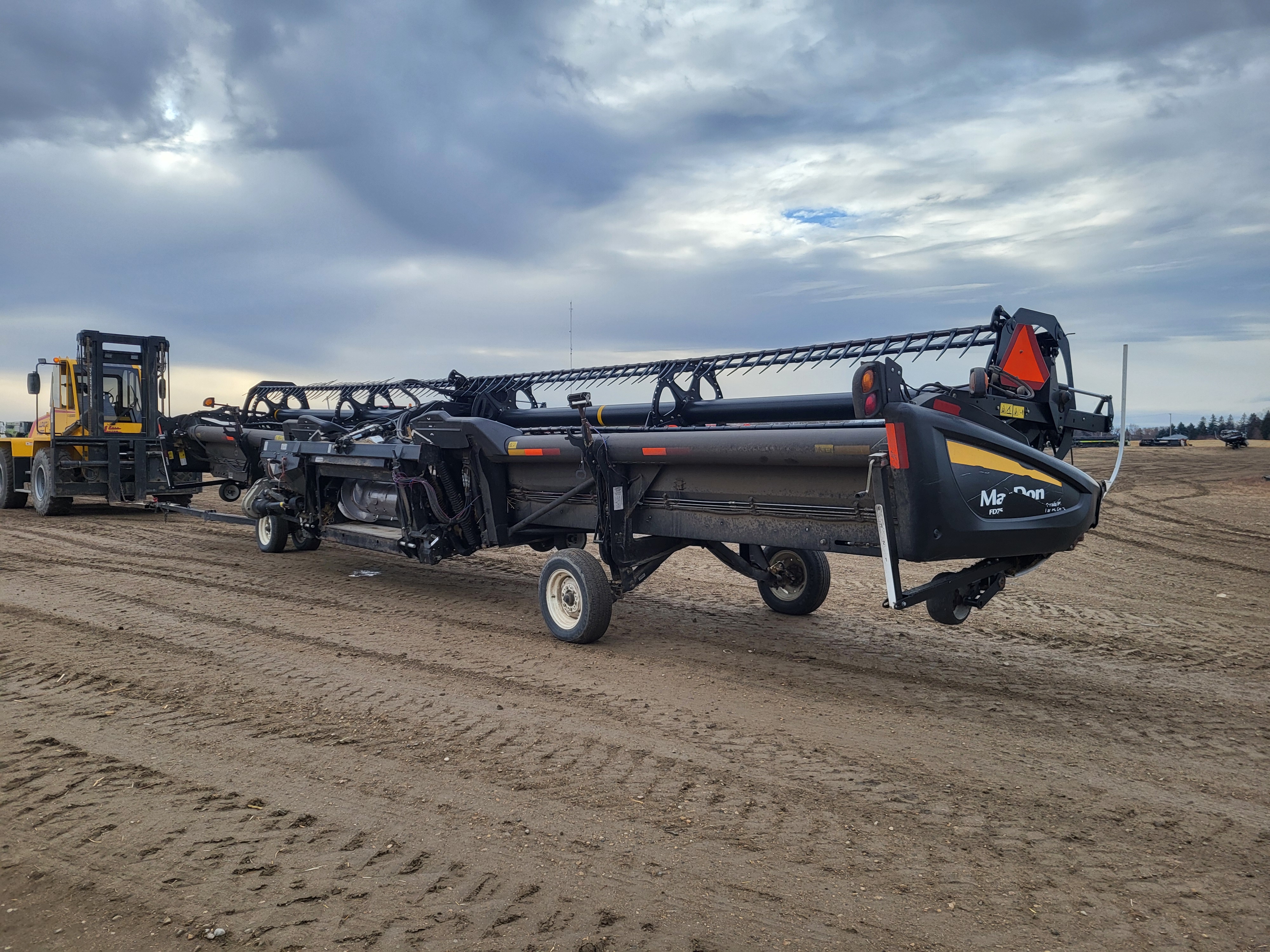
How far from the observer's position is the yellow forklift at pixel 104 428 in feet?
47.5

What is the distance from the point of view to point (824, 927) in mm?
2725

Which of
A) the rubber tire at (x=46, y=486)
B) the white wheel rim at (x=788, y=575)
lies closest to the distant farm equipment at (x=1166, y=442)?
the white wheel rim at (x=788, y=575)

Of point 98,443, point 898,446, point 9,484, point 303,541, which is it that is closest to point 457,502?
→ point 303,541

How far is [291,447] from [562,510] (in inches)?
158

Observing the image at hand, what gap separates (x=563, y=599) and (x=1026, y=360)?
3601 millimetres

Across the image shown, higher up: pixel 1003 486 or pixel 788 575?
pixel 1003 486

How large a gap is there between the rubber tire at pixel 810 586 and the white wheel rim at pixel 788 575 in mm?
14

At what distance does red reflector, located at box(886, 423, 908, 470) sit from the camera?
4477 millimetres

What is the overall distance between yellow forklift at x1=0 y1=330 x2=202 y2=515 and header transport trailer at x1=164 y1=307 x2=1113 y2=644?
6.54 m

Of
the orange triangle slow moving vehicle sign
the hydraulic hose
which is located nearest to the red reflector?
the orange triangle slow moving vehicle sign

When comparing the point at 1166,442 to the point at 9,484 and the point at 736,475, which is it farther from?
the point at 9,484

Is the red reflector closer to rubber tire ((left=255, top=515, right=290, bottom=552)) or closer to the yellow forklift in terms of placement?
rubber tire ((left=255, top=515, right=290, bottom=552))

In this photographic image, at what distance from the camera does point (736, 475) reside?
559cm

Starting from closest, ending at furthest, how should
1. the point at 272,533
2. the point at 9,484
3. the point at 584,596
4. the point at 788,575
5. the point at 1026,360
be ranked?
the point at 1026,360 < the point at 584,596 < the point at 788,575 < the point at 272,533 < the point at 9,484
